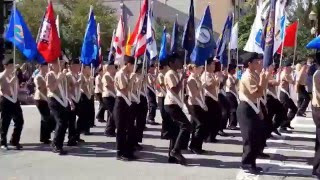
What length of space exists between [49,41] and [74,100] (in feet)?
5.99

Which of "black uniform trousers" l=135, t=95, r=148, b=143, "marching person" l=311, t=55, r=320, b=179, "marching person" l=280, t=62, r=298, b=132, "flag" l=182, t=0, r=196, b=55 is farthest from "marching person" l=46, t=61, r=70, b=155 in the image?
"marching person" l=280, t=62, r=298, b=132

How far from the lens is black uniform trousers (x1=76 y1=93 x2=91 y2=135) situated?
43.0 ft

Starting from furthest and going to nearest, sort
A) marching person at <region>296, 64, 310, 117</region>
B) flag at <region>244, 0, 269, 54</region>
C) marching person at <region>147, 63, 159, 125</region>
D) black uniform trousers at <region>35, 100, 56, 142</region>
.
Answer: marching person at <region>296, 64, 310, 117</region>, marching person at <region>147, 63, 159, 125</region>, black uniform trousers at <region>35, 100, 56, 142</region>, flag at <region>244, 0, 269, 54</region>

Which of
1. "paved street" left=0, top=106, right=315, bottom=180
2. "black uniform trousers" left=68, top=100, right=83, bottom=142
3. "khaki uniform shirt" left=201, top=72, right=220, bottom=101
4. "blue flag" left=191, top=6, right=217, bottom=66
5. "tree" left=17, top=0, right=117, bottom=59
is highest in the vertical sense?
"tree" left=17, top=0, right=117, bottom=59

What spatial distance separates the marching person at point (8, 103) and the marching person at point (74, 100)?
43.2 inches

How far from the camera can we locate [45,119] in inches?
464

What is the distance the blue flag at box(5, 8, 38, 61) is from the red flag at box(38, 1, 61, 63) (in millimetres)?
441

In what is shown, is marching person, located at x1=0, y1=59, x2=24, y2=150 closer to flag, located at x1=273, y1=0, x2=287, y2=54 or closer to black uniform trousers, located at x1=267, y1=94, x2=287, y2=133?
flag, located at x1=273, y1=0, x2=287, y2=54

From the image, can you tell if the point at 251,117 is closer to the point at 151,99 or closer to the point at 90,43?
the point at 90,43

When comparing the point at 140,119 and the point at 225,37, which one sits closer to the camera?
the point at 140,119

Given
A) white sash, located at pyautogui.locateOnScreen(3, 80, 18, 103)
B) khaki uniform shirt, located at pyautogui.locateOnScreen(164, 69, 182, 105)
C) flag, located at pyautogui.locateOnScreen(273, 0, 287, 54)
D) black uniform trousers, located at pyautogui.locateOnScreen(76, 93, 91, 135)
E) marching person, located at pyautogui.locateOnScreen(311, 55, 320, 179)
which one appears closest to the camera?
marching person, located at pyautogui.locateOnScreen(311, 55, 320, 179)

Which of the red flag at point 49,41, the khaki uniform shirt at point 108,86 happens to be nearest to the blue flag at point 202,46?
the khaki uniform shirt at point 108,86

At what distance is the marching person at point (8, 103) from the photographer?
1111 cm

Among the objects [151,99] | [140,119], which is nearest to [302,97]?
[151,99]
